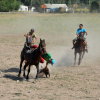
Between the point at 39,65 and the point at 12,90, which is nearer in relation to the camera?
the point at 12,90

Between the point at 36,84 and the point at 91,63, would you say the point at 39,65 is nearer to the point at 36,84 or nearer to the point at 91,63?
the point at 36,84

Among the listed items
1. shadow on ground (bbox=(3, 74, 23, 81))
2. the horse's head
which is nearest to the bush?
shadow on ground (bbox=(3, 74, 23, 81))

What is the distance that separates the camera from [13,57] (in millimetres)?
24906

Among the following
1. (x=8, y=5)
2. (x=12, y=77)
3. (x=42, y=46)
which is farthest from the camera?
(x=8, y=5)

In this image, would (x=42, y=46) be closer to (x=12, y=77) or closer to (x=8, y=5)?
(x=12, y=77)

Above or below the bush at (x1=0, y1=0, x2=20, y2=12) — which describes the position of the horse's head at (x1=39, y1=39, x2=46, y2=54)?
above

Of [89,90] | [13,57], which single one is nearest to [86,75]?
[89,90]

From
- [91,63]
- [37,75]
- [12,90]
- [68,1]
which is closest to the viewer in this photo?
[12,90]

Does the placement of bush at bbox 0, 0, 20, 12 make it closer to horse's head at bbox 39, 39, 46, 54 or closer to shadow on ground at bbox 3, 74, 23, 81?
shadow on ground at bbox 3, 74, 23, 81

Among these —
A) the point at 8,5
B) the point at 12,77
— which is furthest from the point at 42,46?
the point at 8,5

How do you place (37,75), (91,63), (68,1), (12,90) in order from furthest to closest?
(68,1) → (91,63) → (37,75) → (12,90)

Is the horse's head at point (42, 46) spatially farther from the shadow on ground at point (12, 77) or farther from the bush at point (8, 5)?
the bush at point (8, 5)

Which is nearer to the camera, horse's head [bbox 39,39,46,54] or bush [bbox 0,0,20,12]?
horse's head [bbox 39,39,46,54]

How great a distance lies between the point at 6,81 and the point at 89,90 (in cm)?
365
